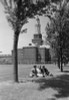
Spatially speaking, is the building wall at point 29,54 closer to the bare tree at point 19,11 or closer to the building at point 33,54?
the building at point 33,54

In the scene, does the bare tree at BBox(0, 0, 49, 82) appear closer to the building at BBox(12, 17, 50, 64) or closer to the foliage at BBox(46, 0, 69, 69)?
the foliage at BBox(46, 0, 69, 69)

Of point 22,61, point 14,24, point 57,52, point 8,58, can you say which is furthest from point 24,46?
point 14,24

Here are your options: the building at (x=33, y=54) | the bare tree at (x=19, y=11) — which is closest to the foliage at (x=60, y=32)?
the bare tree at (x=19, y=11)

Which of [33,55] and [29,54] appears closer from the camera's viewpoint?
[33,55]

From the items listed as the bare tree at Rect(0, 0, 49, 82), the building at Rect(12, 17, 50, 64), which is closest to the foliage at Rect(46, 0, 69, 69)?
the bare tree at Rect(0, 0, 49, 82)

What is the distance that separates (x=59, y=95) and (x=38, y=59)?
243 feet

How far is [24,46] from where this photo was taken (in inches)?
3371

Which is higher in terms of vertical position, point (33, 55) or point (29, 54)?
point (29, 54)

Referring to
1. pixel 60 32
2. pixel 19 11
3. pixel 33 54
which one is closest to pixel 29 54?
pixel 33 54

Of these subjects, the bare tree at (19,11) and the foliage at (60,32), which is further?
the foliage at (60,32)

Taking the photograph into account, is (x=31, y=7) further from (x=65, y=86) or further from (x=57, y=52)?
(x=57, y=52)

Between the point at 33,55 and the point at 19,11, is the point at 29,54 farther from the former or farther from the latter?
the point at 19,11

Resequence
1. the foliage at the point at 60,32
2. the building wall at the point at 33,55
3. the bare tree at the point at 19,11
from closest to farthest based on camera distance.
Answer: the bare tree at the point at 19,11 < the foliage at the point at 60,32 < the building wall at the point at 33,55

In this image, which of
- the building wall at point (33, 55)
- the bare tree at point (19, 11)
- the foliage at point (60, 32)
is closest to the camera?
the bare tree at point (19, 11)
